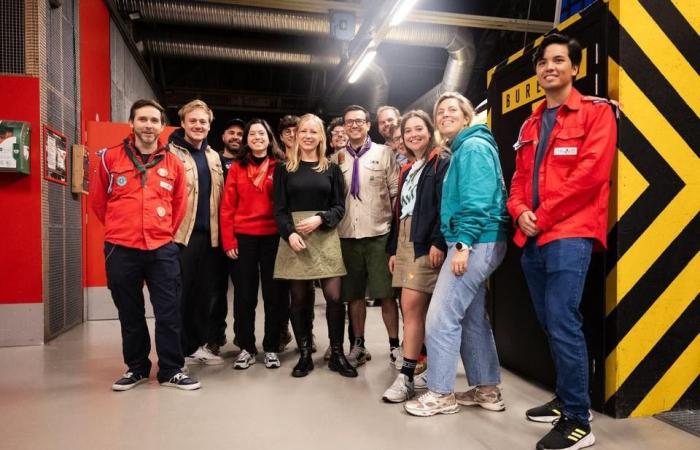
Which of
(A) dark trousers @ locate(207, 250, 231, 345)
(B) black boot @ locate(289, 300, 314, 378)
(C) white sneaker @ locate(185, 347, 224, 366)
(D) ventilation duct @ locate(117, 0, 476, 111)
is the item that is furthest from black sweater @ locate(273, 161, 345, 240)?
(D) ventilation duct @ locate(117, 0, 476, 111)

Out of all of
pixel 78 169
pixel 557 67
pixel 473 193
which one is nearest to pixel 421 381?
pixel 473 193

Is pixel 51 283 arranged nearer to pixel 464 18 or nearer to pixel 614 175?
pixel 614 175

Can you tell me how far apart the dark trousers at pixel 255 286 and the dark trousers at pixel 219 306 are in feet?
0.76

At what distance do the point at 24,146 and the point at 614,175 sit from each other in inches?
155

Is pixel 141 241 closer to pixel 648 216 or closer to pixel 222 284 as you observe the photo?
pixel 222 284

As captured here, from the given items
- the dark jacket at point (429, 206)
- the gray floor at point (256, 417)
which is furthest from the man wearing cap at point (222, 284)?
the dark jacket at point (429, 206)

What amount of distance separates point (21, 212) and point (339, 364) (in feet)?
9.10

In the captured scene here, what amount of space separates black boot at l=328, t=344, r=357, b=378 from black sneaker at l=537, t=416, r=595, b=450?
125cm

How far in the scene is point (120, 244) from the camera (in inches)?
103

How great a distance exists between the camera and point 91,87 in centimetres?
503

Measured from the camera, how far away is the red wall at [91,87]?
4.82m

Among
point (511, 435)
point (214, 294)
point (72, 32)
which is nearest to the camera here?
point (511, 435)

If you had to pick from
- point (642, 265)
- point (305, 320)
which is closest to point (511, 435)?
point (642, 265)

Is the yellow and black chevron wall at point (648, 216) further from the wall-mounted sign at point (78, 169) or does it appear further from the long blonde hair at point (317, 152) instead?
the wall-mounted sign at point (78, 169)
